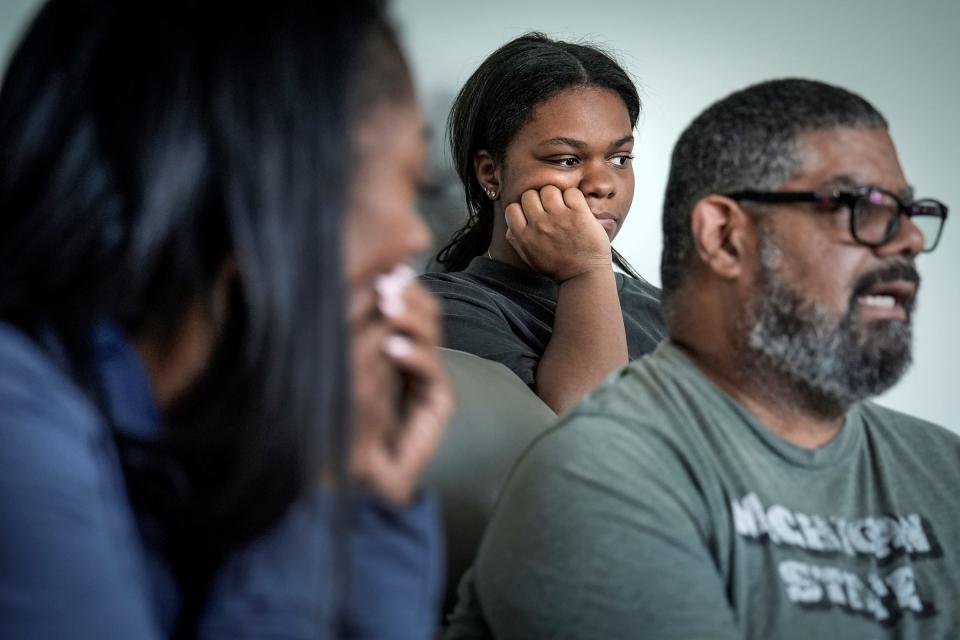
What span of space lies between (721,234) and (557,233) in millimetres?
686

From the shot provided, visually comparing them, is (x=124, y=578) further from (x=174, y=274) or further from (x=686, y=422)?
(x=686, y=422)

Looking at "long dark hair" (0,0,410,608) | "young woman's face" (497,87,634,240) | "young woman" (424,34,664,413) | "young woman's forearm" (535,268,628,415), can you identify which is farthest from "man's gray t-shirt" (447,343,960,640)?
"young woman's face" (497,87,634,240)

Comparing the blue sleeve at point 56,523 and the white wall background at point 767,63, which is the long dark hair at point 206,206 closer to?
the blue sleeve at point 56,523

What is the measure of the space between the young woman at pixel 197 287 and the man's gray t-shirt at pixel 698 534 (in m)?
0.28

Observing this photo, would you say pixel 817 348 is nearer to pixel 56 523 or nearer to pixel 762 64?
pixel 56 523

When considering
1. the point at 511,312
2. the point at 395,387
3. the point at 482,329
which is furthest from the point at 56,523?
the point at 511,312

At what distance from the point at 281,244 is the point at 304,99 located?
0.09 m

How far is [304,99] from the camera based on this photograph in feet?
2.07

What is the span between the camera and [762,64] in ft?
7.43

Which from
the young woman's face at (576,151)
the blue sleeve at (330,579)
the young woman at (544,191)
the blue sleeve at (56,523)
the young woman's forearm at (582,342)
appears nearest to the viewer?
the blue sleeve at (56,523)

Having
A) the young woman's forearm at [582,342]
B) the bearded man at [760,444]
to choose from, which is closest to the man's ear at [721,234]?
the bearded man at [760,444]

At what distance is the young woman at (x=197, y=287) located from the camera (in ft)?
2.00

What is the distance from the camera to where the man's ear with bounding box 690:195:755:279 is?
45.2 inches

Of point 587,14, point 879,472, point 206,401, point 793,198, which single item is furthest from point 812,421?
point 587,14
